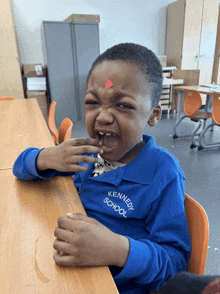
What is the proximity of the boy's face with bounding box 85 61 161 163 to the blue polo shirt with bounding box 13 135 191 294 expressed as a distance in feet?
0.27

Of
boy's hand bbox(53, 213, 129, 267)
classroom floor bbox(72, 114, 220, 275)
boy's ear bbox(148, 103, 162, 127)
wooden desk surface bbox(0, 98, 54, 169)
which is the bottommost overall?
classroom floor bbox(72, 114, 220, 275)

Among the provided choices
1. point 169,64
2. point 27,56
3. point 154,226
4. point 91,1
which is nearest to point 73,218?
point 154,226

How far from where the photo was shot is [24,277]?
1.28ft

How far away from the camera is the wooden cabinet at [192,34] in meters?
4.85

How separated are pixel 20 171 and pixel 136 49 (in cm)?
52

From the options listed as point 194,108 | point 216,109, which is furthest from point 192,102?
point 216,109

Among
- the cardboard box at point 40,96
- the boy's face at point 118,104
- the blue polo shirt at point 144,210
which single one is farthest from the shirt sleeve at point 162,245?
the cardboard box at point 40,96

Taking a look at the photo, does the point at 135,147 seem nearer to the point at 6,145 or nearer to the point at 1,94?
the point at 6,145

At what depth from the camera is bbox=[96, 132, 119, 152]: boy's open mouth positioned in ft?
2.15

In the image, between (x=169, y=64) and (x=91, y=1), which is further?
(x=169, y=64)

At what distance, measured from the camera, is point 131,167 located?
66 cm

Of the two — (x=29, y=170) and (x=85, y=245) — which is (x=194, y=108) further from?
(x=85, y=245)

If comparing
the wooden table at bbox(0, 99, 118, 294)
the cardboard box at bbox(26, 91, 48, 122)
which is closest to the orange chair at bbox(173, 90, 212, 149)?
the cardboard box at bbox(26, 91, 48, 122)

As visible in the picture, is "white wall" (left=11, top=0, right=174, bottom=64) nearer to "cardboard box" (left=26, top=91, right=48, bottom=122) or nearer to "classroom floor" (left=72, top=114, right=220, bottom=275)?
"cardboard box" (left=26, top=91, right=48, bottom=122)
